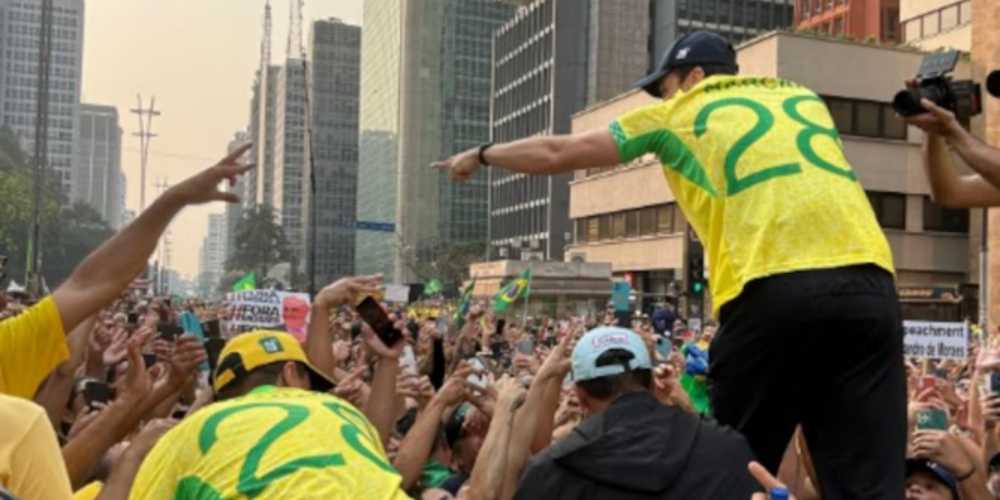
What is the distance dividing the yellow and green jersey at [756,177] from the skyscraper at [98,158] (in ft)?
509

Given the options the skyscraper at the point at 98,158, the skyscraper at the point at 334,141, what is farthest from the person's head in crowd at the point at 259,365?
the skyscraper at the point at 98,158

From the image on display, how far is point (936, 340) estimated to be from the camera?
11.2 metres

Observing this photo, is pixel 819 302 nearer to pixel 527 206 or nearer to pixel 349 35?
pixel 527 206

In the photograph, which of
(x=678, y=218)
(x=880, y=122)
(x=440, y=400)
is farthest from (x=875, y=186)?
(x=440, y=400)

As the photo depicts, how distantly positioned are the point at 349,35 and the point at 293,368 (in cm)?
14750

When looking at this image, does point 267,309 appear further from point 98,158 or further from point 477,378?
point 98,158

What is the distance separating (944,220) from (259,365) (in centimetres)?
4846

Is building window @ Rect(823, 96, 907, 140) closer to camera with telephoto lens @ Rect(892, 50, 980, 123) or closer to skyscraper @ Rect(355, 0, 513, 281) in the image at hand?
camera with telephoto lens @ Rect(892, 50, 980, 123)

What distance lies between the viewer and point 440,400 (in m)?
4.62

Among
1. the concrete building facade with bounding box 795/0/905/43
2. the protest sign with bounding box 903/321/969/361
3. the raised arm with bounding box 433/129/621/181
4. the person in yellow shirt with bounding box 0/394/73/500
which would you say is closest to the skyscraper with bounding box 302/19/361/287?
the concrete building facade with bounding box 795/0/905/43

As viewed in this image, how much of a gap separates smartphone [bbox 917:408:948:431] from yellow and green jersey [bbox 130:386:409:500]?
3054 mm

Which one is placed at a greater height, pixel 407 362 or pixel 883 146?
pixel 883 146

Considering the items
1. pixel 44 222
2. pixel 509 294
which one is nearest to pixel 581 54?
pixel 44 222

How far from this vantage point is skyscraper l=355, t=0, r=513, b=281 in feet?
393
